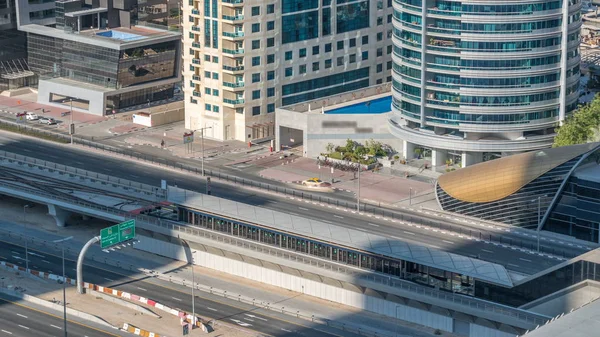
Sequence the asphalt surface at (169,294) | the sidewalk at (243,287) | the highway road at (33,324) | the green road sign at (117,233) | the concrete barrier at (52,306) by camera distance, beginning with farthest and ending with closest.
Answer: the green road sign at (117,233) → the concrete barrier at (52,306) → the sidewalk at (243,287) → the asphalt surface at (169,294) → the highway road at (33,324)

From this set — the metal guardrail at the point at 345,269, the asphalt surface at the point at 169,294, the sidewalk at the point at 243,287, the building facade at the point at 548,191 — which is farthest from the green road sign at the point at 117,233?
the building facade at the point at 548,191

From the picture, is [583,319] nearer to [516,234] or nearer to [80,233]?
[516,234]

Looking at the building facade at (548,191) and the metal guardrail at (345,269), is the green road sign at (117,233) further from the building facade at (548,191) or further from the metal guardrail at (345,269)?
the building facade at (548,191)

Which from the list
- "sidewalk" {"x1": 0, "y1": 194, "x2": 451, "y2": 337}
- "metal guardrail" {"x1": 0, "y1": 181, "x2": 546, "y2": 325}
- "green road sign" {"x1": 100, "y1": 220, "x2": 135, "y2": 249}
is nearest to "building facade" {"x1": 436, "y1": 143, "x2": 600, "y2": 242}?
"metal guardrail" {"x1": 0, "y1": 181, "x2": 546, "y2": 325}

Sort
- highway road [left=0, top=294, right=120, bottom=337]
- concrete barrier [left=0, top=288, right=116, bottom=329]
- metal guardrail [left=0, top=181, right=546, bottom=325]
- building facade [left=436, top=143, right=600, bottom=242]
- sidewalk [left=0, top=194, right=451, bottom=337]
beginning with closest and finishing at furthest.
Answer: metal guardrail [left=0, top=181, right=546, bottom=325] < highway road [left=0, top=294, right=120, bottom=337] < sidewalk [left=0, top=194, right=451, bottom=337] < concrete barrier [left=0, top=288, right=116, bottom=329] < building facade [left=436, top=143, right=600, bottom=242]

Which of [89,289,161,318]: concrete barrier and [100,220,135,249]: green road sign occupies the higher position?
[100,220,135,249]: green road sign

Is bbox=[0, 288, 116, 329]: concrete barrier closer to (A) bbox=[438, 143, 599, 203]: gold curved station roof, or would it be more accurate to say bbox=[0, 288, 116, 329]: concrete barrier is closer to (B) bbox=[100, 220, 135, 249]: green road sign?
(B) bbox=[100, 220, 135, 249]: green road sign
